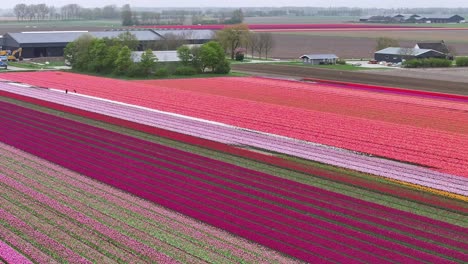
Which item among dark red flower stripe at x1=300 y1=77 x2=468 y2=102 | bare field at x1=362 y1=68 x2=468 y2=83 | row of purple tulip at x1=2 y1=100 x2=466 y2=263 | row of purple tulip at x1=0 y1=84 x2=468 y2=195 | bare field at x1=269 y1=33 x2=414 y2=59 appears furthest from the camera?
bare field at x1=269 y1=33 x2=414 y2=59

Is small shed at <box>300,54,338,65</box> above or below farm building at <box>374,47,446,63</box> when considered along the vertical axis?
below

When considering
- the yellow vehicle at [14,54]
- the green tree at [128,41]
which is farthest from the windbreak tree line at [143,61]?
the yellow vehicle at [14,54]

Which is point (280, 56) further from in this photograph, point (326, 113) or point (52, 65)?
point (326, 113)

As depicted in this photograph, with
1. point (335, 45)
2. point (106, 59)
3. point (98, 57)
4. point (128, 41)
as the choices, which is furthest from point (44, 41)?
point (335, 45)

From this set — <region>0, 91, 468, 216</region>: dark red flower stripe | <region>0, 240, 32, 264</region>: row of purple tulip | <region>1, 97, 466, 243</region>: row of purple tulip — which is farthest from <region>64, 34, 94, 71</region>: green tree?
<region>0, 240, 32, 264</region>: row of purple tulip

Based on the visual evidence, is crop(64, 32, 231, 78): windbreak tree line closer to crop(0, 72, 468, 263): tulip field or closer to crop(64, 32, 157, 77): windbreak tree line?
crop(64, 32, 157, 77): windbreak tree line
